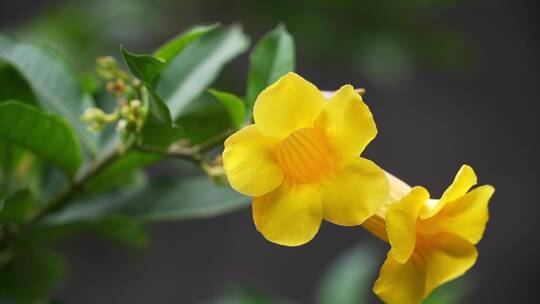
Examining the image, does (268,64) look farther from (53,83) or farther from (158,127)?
(53,83)

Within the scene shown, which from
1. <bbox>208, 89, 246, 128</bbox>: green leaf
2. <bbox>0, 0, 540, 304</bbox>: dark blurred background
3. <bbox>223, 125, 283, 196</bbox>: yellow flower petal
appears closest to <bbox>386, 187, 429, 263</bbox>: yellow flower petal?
<bbox>223, 125, 283, 196</bbox>: yellow flower petal

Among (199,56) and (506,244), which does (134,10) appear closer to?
(199,56)

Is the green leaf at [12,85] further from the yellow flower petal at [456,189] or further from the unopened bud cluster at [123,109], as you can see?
the yellow flower petal at [456,189]

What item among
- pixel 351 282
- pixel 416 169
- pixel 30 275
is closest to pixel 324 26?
pixel 351 282

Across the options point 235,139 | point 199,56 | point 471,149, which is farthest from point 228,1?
point 471,149

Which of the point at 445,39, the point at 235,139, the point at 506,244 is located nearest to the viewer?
the point at 235,139

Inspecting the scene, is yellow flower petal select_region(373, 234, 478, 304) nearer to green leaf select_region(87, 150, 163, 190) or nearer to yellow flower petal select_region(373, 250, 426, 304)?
yellow flower petal select_region(373, 250, 426, 304)

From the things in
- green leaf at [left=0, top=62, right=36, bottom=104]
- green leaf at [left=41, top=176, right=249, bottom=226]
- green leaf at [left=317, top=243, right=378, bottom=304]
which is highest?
green leaf at [left=0, top=62, right=36, bottom=104]
